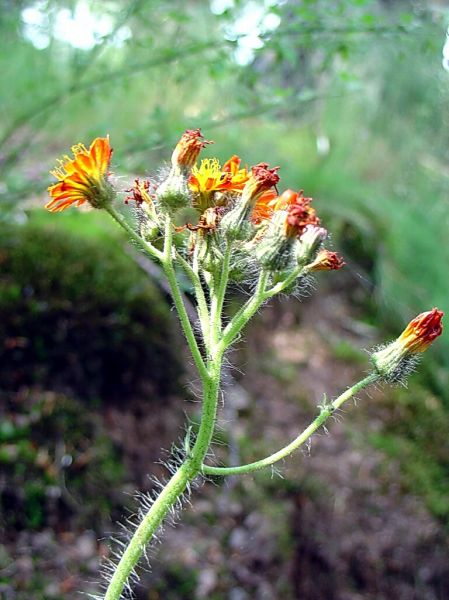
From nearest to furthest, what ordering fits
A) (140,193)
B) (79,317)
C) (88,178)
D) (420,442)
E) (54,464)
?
(88,178)
(140,193)
(54,464)
(79,317)
(420,442)

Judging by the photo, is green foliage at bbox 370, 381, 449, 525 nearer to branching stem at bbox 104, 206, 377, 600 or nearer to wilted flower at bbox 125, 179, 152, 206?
branching stem at bbox 104, 206, 377, 600

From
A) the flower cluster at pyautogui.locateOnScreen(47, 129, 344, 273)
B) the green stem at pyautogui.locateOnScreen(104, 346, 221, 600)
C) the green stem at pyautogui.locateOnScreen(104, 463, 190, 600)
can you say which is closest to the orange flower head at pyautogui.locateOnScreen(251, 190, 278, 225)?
the flower cluster at pyautogui.locateOnScreen(47, 129, 344, 273)

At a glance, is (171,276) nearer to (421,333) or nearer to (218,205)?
(218,205)

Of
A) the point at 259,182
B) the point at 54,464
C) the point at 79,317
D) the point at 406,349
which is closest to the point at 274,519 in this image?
the point at 54,464

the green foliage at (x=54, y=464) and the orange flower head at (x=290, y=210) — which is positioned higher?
→ the orange flower head at (x=290, y=210)

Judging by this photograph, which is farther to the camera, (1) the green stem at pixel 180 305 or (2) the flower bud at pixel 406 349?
(2) the flower bud at pixel 406 349

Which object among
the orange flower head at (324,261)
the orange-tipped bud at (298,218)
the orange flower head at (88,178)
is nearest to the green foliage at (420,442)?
the orange flower head at (324,261)

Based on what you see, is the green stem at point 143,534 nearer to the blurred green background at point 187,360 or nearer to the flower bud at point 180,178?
the flower bud at point 180,178
